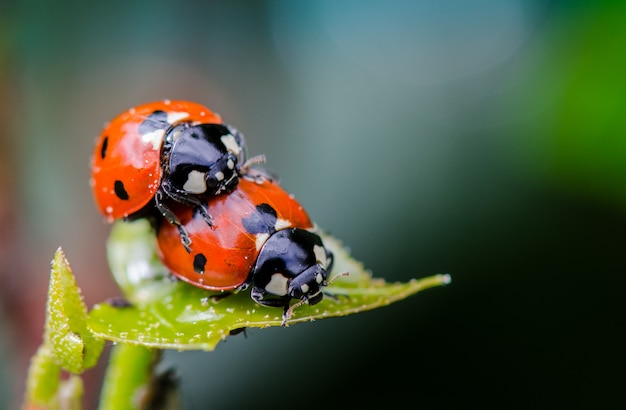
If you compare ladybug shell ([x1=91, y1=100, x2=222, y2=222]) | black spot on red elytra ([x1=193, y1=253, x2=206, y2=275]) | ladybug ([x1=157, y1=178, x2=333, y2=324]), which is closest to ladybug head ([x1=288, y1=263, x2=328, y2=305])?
ladybug ([x1=157, y1=178, x2=333, y2=324])

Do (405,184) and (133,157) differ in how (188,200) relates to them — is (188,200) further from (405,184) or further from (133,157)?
(405,184)

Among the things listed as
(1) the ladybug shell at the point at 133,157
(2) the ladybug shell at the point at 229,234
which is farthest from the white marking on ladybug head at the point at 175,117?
(2) the ladybug shell at the point at 229,234

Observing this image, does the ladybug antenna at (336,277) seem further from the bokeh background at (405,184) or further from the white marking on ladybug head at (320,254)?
the bokeh background at (405,184)

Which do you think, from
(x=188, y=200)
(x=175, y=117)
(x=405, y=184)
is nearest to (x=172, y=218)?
(x=188, y=200)

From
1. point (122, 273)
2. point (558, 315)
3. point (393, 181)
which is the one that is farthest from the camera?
point (393, 181)

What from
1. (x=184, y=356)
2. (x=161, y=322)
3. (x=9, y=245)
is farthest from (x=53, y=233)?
(x=161, y=322)

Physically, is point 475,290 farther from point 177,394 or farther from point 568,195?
point 177,394
